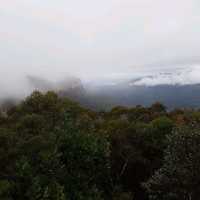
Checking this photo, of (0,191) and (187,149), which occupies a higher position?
(187,149)

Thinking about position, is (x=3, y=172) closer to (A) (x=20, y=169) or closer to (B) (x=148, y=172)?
(A) (x=20, y=169)

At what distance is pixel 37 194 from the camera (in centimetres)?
1730

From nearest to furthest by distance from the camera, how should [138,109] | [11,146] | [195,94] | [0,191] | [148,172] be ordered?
[0,191] → [11,146] → [148,172] → [138,109] → [195,94]

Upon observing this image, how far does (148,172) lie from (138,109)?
74.1 ft

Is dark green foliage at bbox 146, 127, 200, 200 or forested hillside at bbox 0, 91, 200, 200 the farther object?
forested hillside at bbox 0, 91, 200, 200

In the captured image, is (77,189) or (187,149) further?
(77,189)

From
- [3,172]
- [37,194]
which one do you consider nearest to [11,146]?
[3,172]

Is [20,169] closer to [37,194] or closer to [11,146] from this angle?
[37,194]

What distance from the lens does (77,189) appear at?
19.7 metres

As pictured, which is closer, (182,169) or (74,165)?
(182,169)

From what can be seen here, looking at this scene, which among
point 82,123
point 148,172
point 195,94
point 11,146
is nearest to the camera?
point 11,146

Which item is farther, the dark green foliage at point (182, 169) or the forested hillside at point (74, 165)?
the forested hillside at point (74, 165)

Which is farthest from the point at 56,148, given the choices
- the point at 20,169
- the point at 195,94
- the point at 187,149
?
the point at 195,94

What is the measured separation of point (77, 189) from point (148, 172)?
12.4m
